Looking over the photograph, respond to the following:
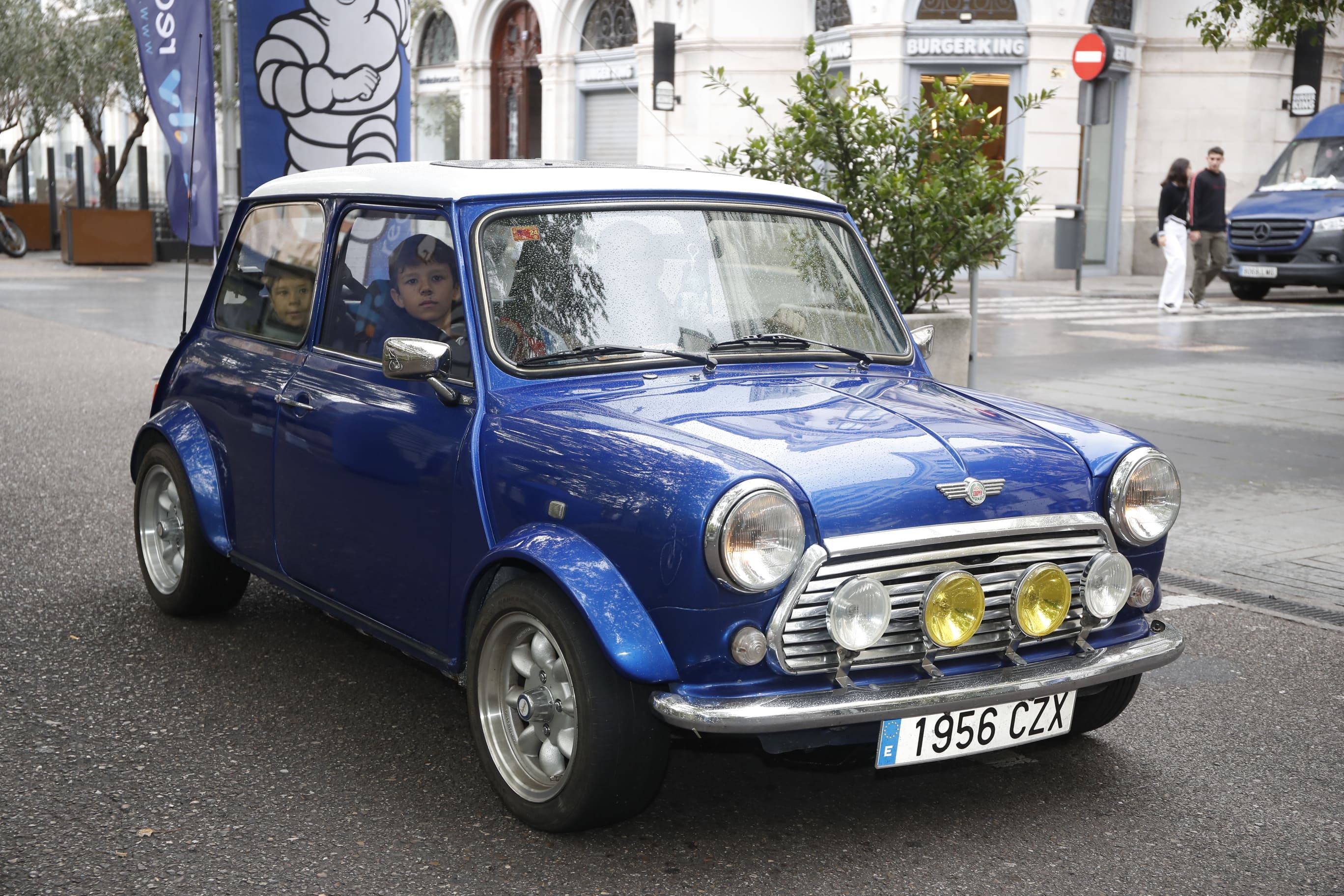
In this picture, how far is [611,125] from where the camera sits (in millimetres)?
33250

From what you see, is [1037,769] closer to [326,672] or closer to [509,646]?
[509,646]

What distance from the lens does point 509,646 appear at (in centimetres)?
381

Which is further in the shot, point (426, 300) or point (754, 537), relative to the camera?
point (426, 300)

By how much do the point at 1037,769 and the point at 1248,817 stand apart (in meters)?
0.57

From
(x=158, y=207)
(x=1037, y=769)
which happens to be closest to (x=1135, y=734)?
(x=1037, y=769)

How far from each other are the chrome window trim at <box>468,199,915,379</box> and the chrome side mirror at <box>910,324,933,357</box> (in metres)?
0.04

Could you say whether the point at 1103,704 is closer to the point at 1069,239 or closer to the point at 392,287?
the point at 392,287

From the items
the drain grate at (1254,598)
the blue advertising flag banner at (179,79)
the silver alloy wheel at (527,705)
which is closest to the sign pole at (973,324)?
the drain grate at (1254,598)

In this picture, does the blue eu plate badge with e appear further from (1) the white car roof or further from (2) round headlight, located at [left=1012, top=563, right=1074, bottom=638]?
(1) the white car roof

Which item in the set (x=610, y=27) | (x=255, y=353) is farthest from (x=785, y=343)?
(x=610, y=27)

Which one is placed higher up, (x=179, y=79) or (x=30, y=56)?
(x=30, y=56)

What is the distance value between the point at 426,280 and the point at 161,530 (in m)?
1.93

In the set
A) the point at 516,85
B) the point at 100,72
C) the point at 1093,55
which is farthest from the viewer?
the point at 516,85

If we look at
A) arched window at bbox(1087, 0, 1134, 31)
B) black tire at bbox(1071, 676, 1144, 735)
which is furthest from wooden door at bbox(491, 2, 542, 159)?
black tire at bbox(1071, 676, 1144, 735)
